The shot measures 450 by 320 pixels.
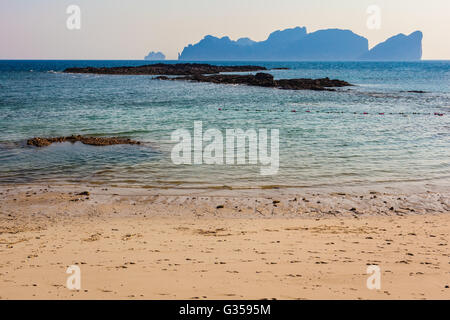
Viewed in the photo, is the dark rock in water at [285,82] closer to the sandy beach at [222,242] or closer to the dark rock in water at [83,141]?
the dark rock in water at [83,141]

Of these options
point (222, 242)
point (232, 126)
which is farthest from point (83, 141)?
point (222, 242)

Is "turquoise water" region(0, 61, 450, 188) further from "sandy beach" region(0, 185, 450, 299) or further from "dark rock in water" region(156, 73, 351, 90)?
"dark rock in water" region(156, 73, 351, 90)

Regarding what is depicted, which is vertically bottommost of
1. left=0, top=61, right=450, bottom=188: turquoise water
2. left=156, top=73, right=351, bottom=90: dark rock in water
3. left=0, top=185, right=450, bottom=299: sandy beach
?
left=0, top=185, right=450, bottom=299: sandy beach

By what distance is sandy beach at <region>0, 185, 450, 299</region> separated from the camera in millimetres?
6164

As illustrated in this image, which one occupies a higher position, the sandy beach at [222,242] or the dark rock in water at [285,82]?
the dark rock in water at [285,82]

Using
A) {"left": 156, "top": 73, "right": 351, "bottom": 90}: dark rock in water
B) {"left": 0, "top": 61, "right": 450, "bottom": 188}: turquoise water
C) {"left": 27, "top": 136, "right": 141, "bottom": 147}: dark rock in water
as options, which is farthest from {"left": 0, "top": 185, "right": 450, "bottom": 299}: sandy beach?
{"left": 156, "top": 73, "right": 351, "bottom": 90}: dark rock in water

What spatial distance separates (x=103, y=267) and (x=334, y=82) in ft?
201

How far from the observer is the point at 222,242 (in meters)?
8.55

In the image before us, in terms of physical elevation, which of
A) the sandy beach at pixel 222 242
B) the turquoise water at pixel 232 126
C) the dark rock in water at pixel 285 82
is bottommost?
the sandy beach at pixel 222 242

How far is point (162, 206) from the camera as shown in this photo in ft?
37.6

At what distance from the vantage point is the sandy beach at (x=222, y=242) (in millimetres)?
6164

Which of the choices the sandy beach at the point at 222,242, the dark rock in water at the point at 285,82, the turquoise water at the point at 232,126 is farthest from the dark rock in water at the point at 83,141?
the dark rock in water at the point at 285,82

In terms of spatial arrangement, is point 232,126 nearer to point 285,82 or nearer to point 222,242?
point 222,242
